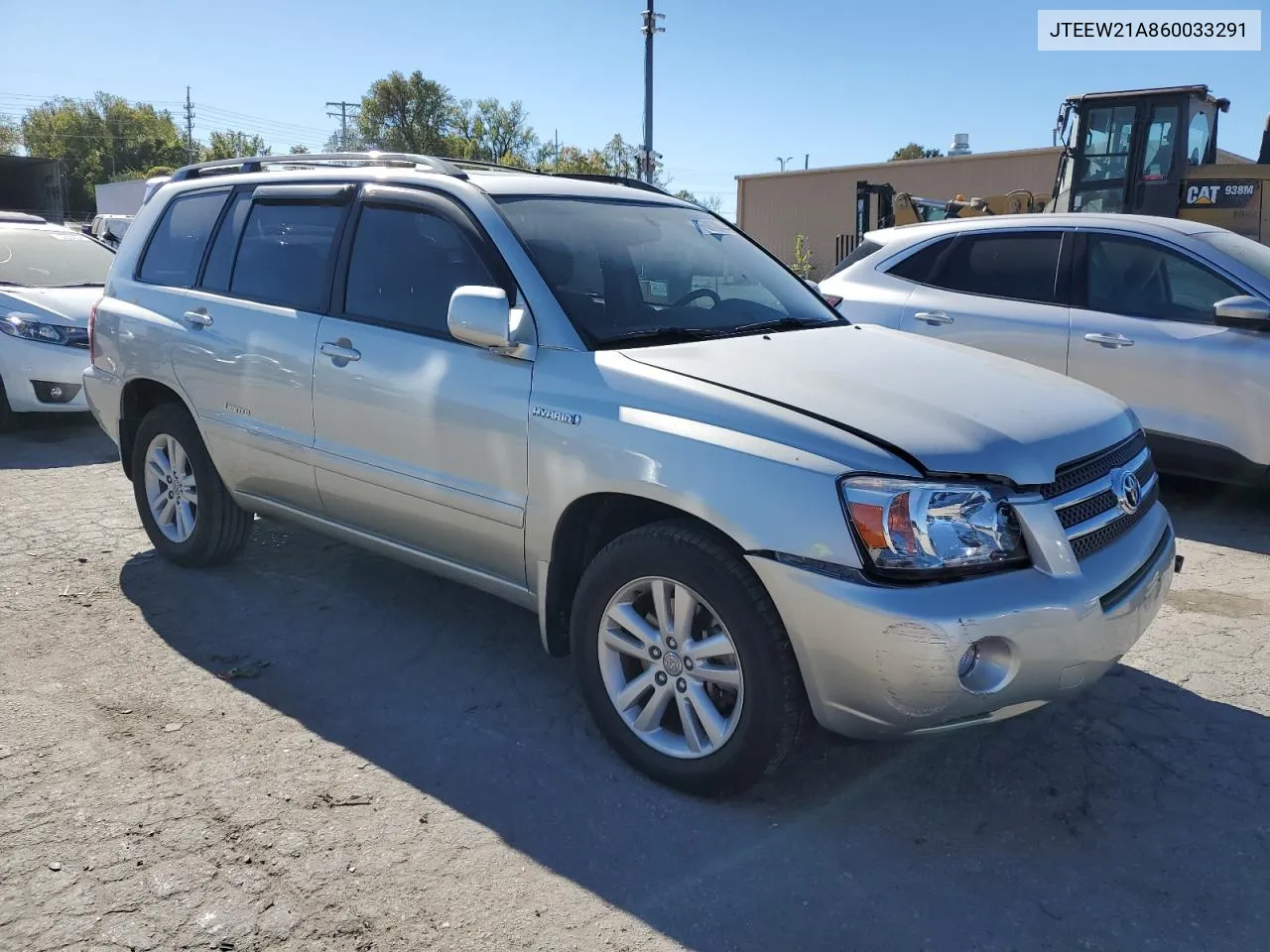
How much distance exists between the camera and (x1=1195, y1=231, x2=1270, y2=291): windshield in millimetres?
5746

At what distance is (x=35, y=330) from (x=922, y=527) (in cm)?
773

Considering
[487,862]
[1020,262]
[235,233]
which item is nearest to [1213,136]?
[1020,262]

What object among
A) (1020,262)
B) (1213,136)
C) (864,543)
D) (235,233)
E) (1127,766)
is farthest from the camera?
(1213,136)

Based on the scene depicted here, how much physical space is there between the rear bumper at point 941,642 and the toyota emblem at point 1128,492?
1.18ft

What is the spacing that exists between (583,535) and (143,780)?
4.99 ft

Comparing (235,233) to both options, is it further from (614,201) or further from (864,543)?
(864,543)

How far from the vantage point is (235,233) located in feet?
14.8

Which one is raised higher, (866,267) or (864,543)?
(866,267)

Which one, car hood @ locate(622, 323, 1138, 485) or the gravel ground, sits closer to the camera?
the gravel ground

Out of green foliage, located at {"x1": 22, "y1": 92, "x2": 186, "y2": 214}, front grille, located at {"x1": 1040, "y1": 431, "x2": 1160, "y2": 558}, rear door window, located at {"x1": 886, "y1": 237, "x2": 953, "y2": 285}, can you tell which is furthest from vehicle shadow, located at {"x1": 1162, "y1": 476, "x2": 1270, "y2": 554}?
green foliage, located at {"x1": 22, "y1": 92, "x2": 186, "y2": 214}

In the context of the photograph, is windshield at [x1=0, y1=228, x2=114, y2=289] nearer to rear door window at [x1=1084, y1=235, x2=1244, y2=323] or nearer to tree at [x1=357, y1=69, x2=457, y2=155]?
rear door window at [x1=1084, y1=235, x2=1244, y2=323]

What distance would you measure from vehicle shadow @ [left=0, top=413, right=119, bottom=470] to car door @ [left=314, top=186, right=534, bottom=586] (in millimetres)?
4452

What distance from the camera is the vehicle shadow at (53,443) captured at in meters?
7.34

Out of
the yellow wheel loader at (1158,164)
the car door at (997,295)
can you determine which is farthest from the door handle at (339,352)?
the yellow wheel loader at (1158,164)
